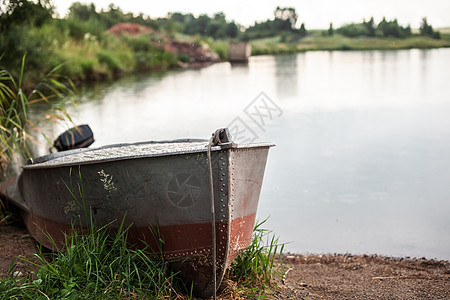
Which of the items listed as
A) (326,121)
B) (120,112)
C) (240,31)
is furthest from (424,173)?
(240,31)

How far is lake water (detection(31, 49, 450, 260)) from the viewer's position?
542 centimetres

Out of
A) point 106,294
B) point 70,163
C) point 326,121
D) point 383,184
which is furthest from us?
point 326,121

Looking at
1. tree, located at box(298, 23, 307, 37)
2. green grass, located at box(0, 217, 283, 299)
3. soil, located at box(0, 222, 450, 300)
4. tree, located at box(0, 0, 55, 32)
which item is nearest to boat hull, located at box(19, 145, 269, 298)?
green grass, located at box(0, 217, 283, 299)

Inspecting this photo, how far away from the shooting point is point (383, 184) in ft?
22.5

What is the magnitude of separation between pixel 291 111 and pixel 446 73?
11.1m

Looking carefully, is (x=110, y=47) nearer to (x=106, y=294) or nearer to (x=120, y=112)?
(x=120, y=112)

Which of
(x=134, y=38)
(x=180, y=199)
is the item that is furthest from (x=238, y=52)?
(x=180, y=199)

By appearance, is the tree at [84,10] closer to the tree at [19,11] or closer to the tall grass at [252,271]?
the tree at [19,11]

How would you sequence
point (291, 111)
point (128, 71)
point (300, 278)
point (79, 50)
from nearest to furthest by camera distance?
A: point (300, 278) → point (291, 111) → point (79, 50) → point (128, 71)

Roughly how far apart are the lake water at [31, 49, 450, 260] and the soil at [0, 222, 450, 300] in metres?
0.41

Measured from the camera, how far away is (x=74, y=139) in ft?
18.1

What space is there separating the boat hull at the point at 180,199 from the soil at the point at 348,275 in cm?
38

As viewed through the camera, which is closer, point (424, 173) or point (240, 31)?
point (424, 173)

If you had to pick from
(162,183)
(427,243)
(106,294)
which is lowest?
(427,243)
